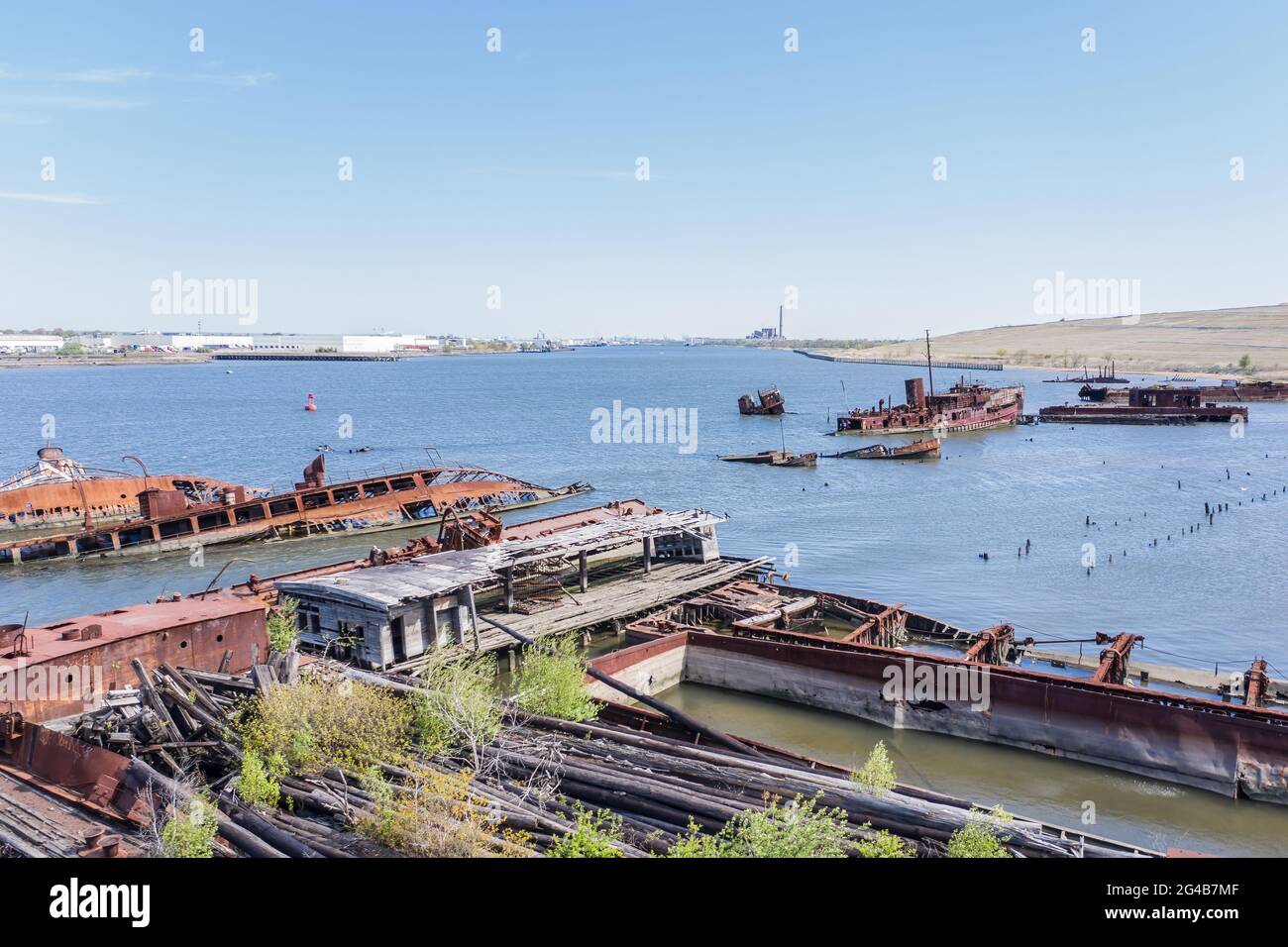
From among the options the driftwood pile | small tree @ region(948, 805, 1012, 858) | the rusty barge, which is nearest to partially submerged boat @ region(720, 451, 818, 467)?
the rusty barge

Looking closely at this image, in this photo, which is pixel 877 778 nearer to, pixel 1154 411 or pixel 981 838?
pixel 981 838

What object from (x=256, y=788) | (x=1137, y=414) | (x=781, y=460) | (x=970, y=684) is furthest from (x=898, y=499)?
(x=1137, y=414)

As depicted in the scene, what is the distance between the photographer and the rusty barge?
50906 millimetres

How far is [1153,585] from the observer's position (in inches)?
1598

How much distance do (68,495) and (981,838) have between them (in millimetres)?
62410

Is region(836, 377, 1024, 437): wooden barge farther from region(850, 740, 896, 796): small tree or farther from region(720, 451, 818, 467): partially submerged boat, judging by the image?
region(850, 740, 896, 796): small tree

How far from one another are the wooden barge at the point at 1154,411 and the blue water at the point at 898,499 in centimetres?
321

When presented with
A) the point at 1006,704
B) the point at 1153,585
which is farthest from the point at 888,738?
the point at 1153,585

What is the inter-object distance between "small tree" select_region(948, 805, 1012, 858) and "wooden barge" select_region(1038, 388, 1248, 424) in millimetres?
106670

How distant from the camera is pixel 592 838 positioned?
42.3 ft

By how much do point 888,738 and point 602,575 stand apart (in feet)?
51.6

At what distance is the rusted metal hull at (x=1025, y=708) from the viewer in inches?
861
